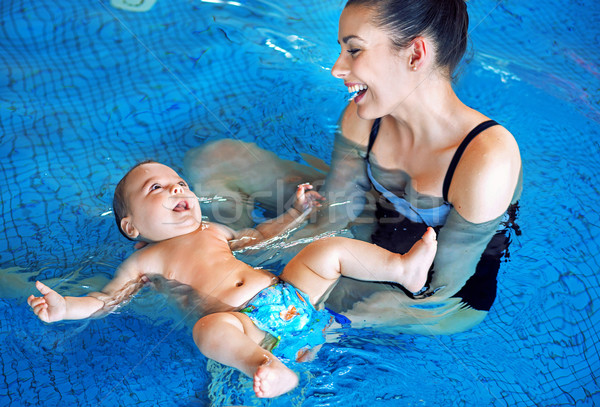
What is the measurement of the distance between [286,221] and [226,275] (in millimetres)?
614

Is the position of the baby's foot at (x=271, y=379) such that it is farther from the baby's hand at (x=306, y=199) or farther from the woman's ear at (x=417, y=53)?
the woman's ear at (x=417, y=53)

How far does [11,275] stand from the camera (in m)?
2.54

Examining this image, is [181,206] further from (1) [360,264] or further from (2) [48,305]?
(1) [360,264]

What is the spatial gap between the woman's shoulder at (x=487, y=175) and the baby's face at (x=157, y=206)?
1.14 meters

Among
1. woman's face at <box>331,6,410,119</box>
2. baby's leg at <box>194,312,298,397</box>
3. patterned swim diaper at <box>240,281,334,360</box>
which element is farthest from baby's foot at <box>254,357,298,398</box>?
woman's face at <box>331,6,410,119</box>

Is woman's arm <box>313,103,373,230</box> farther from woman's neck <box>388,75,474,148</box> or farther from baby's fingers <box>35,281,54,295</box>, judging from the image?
baby's fingers <box>35,281,54,295</box>

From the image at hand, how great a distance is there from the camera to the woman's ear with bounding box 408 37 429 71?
204 cm

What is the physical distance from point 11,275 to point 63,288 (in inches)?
12.8

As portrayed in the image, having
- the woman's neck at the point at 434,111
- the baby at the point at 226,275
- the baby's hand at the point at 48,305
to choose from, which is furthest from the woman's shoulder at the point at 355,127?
the baby's hand at the point at 48,305

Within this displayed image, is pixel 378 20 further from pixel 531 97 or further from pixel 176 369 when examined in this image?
pixel 531 97

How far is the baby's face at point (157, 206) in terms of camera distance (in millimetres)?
2307

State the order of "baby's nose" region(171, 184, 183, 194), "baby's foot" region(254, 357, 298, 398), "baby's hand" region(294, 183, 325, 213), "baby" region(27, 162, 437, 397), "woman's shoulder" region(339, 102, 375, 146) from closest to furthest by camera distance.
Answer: "baby's foot" region(254, 357, 298, 398) < "baby" region(27, 162, 437, 397) < "baby's nose" region(171, 184, 183, 194) < "woman's shoulder" region(339, 102, 375, 146) < "baby's hand" region(294, 183, 325, 213)

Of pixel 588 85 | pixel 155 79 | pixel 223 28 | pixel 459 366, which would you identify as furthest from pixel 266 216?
pixel 588 85

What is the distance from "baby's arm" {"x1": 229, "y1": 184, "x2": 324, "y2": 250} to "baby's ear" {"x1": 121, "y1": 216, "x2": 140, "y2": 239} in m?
0.44
